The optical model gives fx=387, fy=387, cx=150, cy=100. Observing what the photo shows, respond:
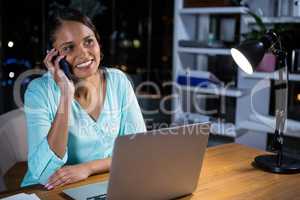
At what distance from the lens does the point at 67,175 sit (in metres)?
1.35

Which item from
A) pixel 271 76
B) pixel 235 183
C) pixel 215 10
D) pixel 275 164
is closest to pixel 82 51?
pixel 235 183

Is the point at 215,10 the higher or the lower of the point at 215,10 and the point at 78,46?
the higher

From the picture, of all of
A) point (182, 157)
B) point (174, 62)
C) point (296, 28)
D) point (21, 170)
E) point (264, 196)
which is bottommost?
point (21, 170)

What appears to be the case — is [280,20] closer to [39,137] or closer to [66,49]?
[66,49]

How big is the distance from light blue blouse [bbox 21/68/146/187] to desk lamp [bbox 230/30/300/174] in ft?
1.71

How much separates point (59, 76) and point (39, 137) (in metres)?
0.26

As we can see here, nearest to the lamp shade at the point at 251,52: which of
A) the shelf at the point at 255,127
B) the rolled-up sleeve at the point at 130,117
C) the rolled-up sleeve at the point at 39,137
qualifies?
the rolled-up sleeve at the point at 130,117

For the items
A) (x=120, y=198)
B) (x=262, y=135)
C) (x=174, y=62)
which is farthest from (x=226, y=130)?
(x=120, y=198)

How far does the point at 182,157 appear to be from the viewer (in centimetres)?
117

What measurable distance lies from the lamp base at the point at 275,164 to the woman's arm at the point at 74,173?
635mm

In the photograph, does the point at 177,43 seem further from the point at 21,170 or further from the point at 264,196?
the point at 264,196

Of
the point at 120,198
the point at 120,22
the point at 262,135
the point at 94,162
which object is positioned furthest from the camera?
→ the point at 120,22

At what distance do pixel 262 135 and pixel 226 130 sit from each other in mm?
272

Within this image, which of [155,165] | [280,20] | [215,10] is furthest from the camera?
[215,10]
